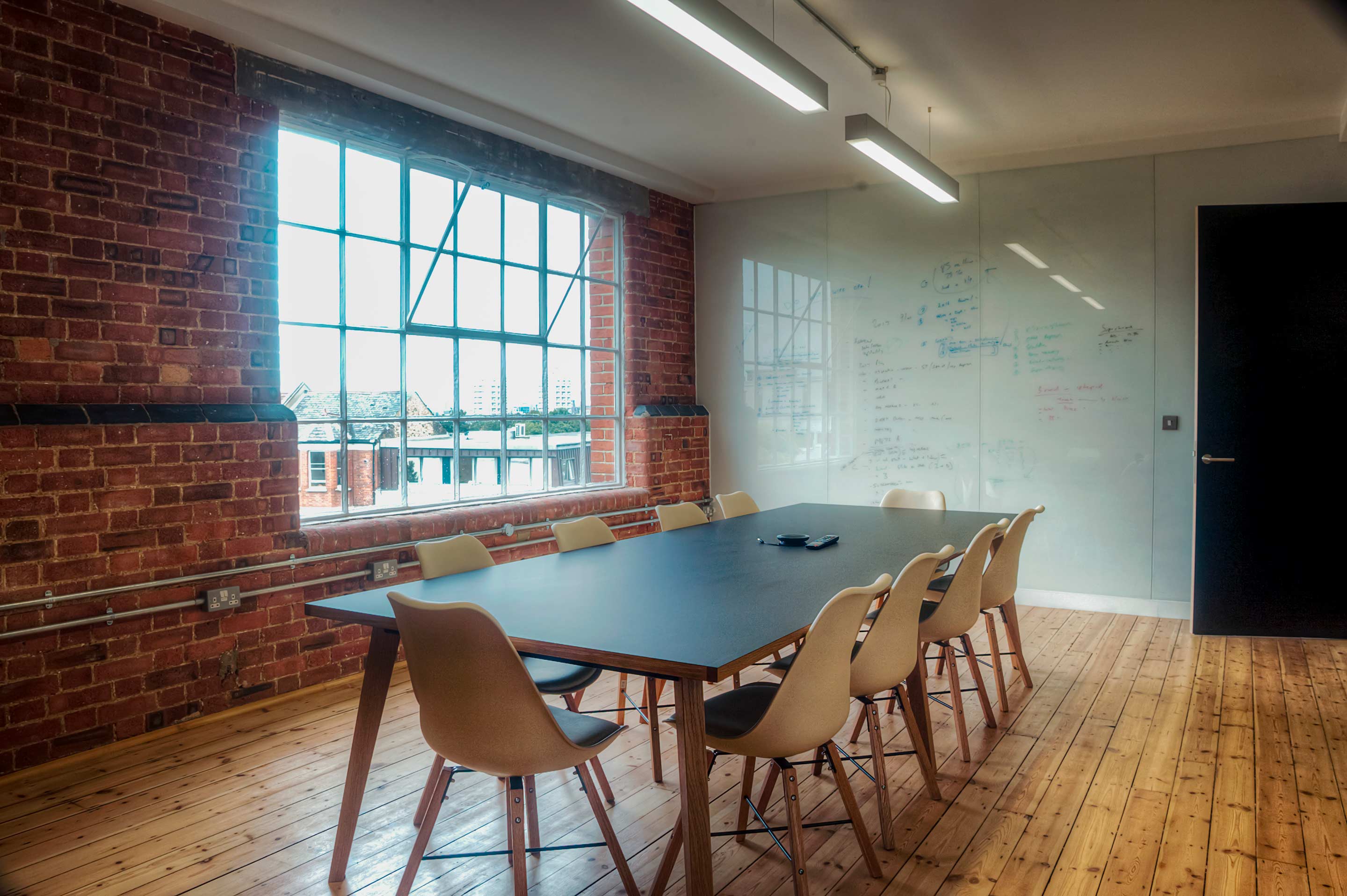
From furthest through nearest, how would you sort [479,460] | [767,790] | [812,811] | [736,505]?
[479,460], [736,505], [812,811], [767,790]

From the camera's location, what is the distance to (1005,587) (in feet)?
12.7

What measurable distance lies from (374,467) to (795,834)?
3251mm

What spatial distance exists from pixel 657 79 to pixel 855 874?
383 cm

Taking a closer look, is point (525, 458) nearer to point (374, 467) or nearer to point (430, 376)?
point (430, 376)

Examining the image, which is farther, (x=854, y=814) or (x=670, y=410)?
(x=670, y=410)

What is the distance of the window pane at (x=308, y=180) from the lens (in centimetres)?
430

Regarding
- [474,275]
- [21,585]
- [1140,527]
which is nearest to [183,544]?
[21,585]

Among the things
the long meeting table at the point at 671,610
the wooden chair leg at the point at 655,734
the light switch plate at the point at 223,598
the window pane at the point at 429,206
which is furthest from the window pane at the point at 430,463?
the wooden chair leg at the point at 655,734

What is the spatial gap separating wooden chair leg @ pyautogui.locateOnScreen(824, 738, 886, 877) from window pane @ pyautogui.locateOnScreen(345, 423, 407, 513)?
3.11 metres

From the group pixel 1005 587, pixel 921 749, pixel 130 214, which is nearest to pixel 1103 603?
pixel 1005 587

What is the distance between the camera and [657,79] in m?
4.60

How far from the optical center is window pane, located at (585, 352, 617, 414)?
21.1 ft

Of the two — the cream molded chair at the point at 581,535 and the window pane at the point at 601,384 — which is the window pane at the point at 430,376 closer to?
the window pane at the point at 601,384

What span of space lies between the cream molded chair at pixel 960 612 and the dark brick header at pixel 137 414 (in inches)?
119
